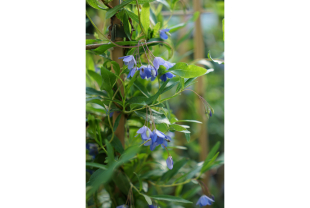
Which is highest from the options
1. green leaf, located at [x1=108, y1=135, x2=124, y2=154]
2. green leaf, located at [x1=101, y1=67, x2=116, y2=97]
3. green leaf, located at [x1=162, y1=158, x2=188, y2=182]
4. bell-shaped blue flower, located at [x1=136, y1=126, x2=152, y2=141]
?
green leaf, located at [x1=101, y1=67, x2=116, y2=97]

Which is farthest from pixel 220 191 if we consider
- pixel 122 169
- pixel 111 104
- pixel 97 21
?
pixel 97 21

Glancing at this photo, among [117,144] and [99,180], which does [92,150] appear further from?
[99,180]

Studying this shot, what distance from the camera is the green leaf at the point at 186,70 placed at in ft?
1.28

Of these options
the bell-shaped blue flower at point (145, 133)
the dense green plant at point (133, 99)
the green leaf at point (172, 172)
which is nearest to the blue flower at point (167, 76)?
the dense green plant at point (133, 99)

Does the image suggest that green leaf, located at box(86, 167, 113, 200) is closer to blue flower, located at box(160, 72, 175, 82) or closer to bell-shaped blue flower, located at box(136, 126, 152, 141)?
bell-shaped blue flower, located at box(136, 126, 152, 141)

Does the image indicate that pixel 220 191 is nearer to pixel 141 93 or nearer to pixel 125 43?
pixel 141 93

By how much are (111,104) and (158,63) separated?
0.15 m

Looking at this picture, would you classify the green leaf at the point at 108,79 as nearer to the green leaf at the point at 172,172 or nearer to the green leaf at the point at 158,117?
the green leaf at the point at 158,117

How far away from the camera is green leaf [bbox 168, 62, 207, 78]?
39cm

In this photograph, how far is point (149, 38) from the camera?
0.47m

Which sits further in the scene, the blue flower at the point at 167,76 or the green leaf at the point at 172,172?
the green leaf at the point at 172,172

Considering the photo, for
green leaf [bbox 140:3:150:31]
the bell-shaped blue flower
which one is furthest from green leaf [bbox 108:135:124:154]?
green leaf [bbox 140:3:150:31]
